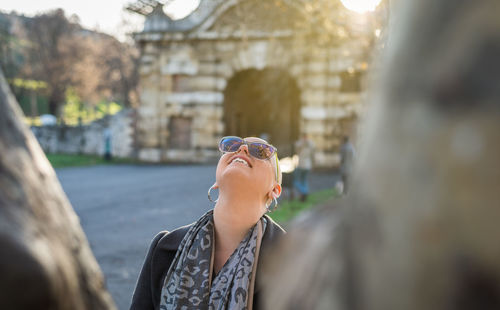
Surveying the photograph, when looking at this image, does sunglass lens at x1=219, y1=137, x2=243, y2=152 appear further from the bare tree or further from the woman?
the bare tree

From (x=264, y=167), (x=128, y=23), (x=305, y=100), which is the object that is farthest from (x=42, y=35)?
(x=264, y=167)

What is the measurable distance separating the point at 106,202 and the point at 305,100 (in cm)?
1183

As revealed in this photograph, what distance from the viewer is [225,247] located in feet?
6.93

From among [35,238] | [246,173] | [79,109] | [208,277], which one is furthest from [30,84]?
[35,238]

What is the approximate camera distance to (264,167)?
7.17 feet

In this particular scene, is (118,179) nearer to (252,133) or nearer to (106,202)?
(106,202)

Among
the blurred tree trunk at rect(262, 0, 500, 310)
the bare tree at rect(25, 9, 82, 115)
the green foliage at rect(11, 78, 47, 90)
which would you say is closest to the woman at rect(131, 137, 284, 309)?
the blurred tree trunk at rect(262, 0, 500, 310)

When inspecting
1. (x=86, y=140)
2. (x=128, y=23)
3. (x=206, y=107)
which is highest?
(x=128, y=23)

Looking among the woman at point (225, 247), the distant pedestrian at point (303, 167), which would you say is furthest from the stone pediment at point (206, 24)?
the woman at point (225, 247)

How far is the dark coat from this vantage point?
6.86ft

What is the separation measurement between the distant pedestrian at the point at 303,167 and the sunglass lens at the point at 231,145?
31.8 ft

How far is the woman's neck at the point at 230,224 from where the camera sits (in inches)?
82.3

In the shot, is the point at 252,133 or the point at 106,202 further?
the point at 252,133

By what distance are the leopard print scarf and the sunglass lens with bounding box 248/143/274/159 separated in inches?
11.9
